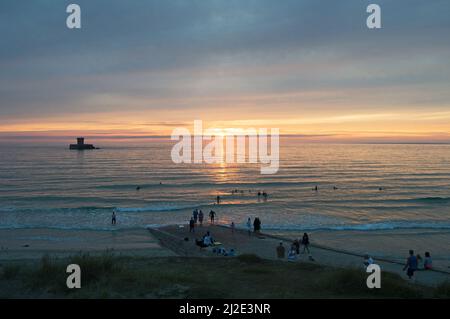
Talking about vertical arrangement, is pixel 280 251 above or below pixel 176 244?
above

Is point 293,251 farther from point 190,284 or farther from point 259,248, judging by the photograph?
point 190,284

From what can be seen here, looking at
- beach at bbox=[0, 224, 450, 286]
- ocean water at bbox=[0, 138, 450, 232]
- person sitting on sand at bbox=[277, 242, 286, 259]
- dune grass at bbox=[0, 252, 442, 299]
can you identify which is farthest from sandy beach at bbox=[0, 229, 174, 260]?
dune grass at bbox=[0, 252, 442, 299]

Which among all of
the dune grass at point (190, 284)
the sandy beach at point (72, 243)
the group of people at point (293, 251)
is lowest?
the sandy beach at point (72, 243)

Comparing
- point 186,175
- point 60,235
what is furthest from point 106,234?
point 186,175

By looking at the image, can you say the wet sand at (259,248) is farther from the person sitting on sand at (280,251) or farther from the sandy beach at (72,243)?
the sandy beach at (72,243)

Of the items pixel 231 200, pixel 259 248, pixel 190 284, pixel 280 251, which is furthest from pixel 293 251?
pixel 231 200

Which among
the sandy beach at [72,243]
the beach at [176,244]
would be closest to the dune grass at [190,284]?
the beach at [176,244]


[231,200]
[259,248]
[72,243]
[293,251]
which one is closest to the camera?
[293,251]

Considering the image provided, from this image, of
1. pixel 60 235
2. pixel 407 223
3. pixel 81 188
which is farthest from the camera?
pixel 81 188

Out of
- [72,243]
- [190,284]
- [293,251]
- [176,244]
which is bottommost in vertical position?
[72,243]

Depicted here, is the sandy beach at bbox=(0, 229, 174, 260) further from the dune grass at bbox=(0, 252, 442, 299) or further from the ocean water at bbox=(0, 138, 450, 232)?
the dune grass at bbox=(0, 252, 442, 299)

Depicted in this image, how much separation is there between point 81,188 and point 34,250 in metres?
A: 26.4
